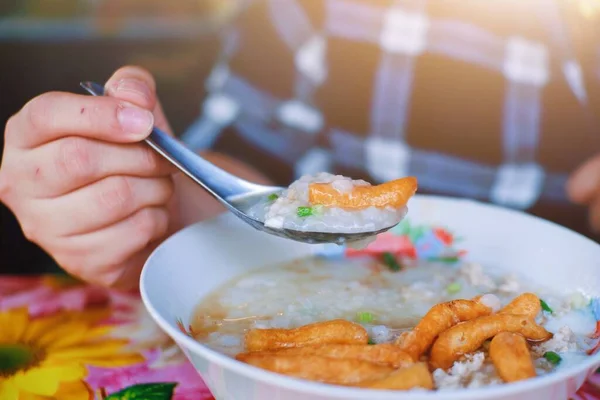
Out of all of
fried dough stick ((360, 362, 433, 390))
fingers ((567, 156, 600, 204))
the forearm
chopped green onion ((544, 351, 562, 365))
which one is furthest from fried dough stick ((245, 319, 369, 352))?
fingers ((567, 156, 600, 204))

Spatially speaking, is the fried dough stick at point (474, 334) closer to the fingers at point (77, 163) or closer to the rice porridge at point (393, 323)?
the rice porridge at point (393, 323)

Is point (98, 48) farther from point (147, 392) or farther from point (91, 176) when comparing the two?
point (147, 392)

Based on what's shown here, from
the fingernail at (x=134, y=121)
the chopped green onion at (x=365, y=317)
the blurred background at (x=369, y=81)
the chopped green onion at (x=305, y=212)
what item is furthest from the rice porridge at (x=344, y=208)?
the blurred background at (x=369, y=81)

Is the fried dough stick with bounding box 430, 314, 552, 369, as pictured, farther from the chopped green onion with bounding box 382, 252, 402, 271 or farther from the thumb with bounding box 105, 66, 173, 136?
the thumb with bounding box 105, 66, 173, 136

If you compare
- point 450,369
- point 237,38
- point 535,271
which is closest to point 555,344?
point 450,369

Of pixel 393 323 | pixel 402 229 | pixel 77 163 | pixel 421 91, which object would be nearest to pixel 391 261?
pixel 402 229
